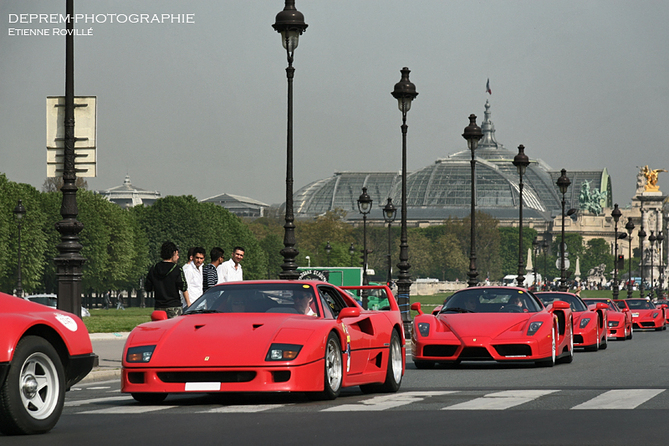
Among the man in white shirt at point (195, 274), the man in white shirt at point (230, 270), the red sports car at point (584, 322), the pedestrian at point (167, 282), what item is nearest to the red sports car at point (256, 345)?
the pedestrian at point (167, 282)

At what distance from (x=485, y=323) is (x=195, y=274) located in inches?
Answer: 168

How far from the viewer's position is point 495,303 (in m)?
19.1

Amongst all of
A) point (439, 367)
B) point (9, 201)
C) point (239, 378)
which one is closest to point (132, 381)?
point (239, 378)

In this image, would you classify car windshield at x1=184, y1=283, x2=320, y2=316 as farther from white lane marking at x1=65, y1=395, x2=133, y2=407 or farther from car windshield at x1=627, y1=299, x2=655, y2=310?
car windshield at x1=627, y1=299, x2=655, y2=310

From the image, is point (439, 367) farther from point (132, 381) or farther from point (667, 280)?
point (667, 280)

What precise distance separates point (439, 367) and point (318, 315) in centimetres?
720

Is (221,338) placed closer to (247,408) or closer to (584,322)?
(247,408)

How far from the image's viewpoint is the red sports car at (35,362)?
900 centimetres

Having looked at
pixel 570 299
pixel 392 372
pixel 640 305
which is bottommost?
pixel 640 305

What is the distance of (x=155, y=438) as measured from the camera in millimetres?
9086

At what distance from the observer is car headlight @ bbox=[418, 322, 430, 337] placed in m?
18.3

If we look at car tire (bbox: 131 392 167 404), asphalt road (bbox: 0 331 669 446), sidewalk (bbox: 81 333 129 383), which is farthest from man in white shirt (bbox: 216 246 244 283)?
car tire (bbox: 131 392 167 404)

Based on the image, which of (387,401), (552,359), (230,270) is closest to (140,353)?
(387,401)

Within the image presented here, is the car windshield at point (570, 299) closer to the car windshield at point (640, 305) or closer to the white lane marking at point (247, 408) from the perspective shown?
the white lane marking at point (247, 408)
